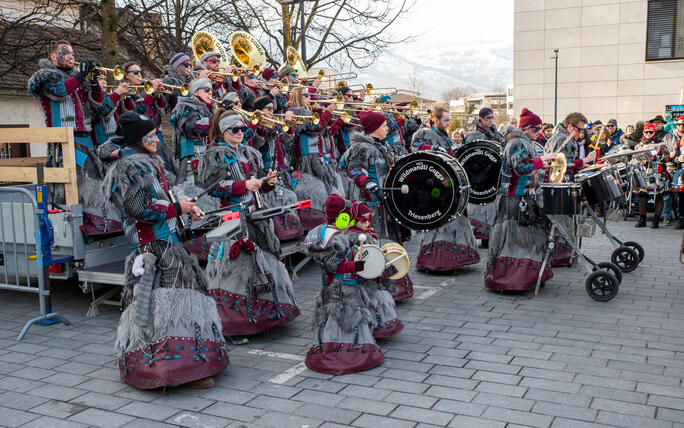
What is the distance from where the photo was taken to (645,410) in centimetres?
408

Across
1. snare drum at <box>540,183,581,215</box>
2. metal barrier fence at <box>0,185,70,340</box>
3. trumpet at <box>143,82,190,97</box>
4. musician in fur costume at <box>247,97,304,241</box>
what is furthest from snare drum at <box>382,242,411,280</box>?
trumpet at <box>143,82,190,97</box>

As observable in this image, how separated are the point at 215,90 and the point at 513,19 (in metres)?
24.0

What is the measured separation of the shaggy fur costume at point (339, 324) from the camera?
192 inches

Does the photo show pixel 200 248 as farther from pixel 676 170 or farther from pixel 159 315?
pixel 676 170

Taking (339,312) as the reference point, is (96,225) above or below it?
above

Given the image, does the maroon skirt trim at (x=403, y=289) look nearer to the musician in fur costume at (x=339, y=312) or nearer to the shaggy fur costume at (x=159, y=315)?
the musician in fur costume at (x=339, y=312)

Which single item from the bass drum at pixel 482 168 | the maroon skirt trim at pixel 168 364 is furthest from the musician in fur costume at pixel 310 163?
the maroon skirt trim at pixel 168 364

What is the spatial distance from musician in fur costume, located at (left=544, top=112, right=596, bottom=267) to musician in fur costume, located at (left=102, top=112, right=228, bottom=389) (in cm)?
477

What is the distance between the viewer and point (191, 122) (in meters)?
7.19

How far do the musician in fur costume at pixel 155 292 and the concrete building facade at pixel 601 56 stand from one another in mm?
26344

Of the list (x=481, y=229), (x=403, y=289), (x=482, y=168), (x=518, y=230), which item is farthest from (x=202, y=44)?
(x=518, y=230)

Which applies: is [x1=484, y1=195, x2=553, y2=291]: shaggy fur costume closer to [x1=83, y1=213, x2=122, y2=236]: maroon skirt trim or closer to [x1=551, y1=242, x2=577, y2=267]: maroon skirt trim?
[x1=551, y1=242, x2=577, y2=267]: maroon skirt trim

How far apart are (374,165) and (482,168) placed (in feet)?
7.18

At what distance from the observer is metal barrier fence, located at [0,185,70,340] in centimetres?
602
